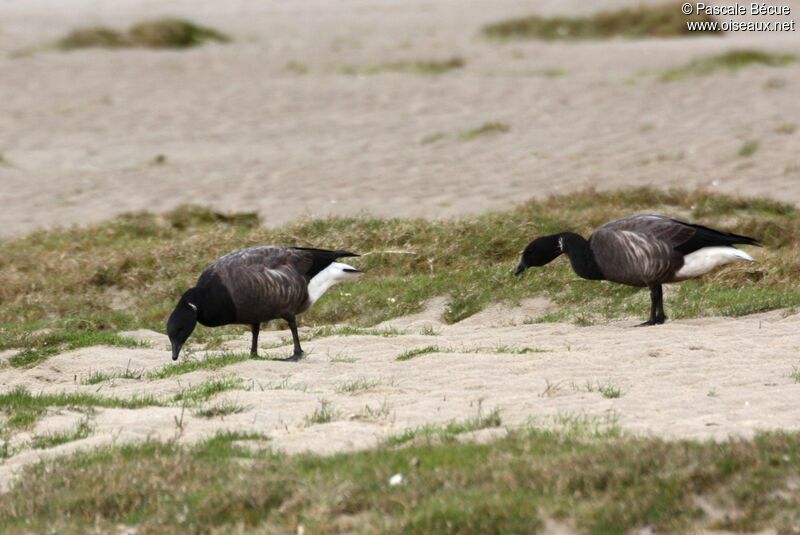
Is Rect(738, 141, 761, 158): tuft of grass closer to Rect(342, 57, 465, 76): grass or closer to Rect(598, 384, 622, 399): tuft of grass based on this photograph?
Rect(342, 57, 465, 76): grass

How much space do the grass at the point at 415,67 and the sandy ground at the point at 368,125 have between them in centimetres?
44

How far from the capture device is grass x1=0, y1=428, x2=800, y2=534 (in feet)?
22.2

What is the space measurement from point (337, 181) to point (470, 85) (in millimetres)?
8345

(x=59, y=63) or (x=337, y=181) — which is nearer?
(x=337, y=181)

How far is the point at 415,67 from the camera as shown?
1233 inches

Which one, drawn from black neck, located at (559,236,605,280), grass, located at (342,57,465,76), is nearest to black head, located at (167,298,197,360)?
black neck, located at (559,236,605,280)

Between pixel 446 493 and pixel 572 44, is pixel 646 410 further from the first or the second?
pixel 572 44

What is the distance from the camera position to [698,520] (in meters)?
6.75

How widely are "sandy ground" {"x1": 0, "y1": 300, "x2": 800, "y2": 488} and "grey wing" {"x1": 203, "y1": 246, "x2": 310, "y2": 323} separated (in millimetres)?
525

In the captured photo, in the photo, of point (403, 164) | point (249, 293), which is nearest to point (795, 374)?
point (249, 293)

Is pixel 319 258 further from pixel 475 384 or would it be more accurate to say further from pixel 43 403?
pixel 43 403

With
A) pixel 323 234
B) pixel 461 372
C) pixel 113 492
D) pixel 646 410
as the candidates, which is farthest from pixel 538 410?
pixel 323 234

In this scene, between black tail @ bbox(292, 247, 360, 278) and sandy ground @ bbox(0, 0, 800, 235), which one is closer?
black tail @ bbox(292, 247, 360, 278)

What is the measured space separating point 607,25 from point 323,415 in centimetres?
2939
